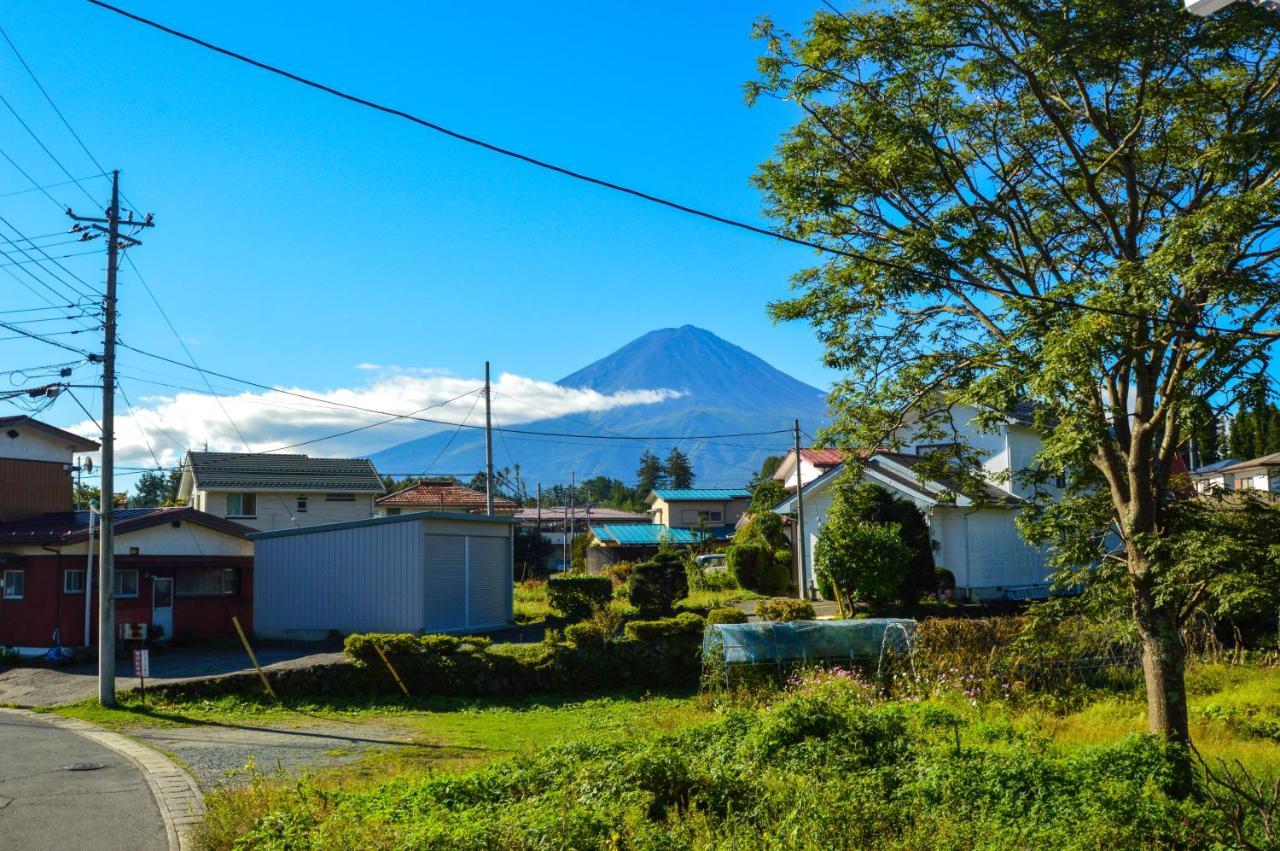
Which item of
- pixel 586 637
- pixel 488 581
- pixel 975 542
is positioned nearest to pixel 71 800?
pixel 586 637

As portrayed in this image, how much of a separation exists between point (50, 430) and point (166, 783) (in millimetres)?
23398

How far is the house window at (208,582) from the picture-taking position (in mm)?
29219

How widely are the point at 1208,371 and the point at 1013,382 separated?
1818mm

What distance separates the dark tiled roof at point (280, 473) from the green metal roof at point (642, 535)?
1635cm

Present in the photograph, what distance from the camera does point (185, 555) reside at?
28844mm

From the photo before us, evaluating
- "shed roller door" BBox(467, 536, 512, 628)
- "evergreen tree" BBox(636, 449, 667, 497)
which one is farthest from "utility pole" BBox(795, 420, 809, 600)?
"evergreen tree" BBox(636, 449, 667, 497)

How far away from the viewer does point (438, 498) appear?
181ft

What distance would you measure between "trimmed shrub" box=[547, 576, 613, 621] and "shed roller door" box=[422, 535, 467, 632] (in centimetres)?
449

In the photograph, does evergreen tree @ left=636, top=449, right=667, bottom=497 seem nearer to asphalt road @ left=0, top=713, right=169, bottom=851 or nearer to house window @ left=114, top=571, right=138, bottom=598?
house window @ left=114, top=571, right=138, bottom=598

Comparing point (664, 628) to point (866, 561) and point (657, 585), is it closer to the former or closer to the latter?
point (866, 561)

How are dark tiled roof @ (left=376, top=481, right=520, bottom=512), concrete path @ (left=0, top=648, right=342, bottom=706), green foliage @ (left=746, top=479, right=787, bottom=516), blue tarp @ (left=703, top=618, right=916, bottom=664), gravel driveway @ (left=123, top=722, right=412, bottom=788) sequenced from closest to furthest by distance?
1. gravel driveway @ (left=123, top=722, right=412, bottom=788)
2. green foliage @ (left=746, top=479, right=787, bottom=516)
3. blue tarp @ (left=703, top=618, right=916, bottom=664)
4. concrete path @ (left=0, top=648, right=342, bottom=706)
5. dark tiled roof @ (left=376, top=481, right=520, bottom=512)

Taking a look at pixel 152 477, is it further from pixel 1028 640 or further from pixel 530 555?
pixel 1028 640

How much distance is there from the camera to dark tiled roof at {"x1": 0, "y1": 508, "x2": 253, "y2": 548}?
26359 mm

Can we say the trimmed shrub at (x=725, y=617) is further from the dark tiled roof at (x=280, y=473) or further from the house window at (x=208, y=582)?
the dark tiled roof at (x=280, y=473)
